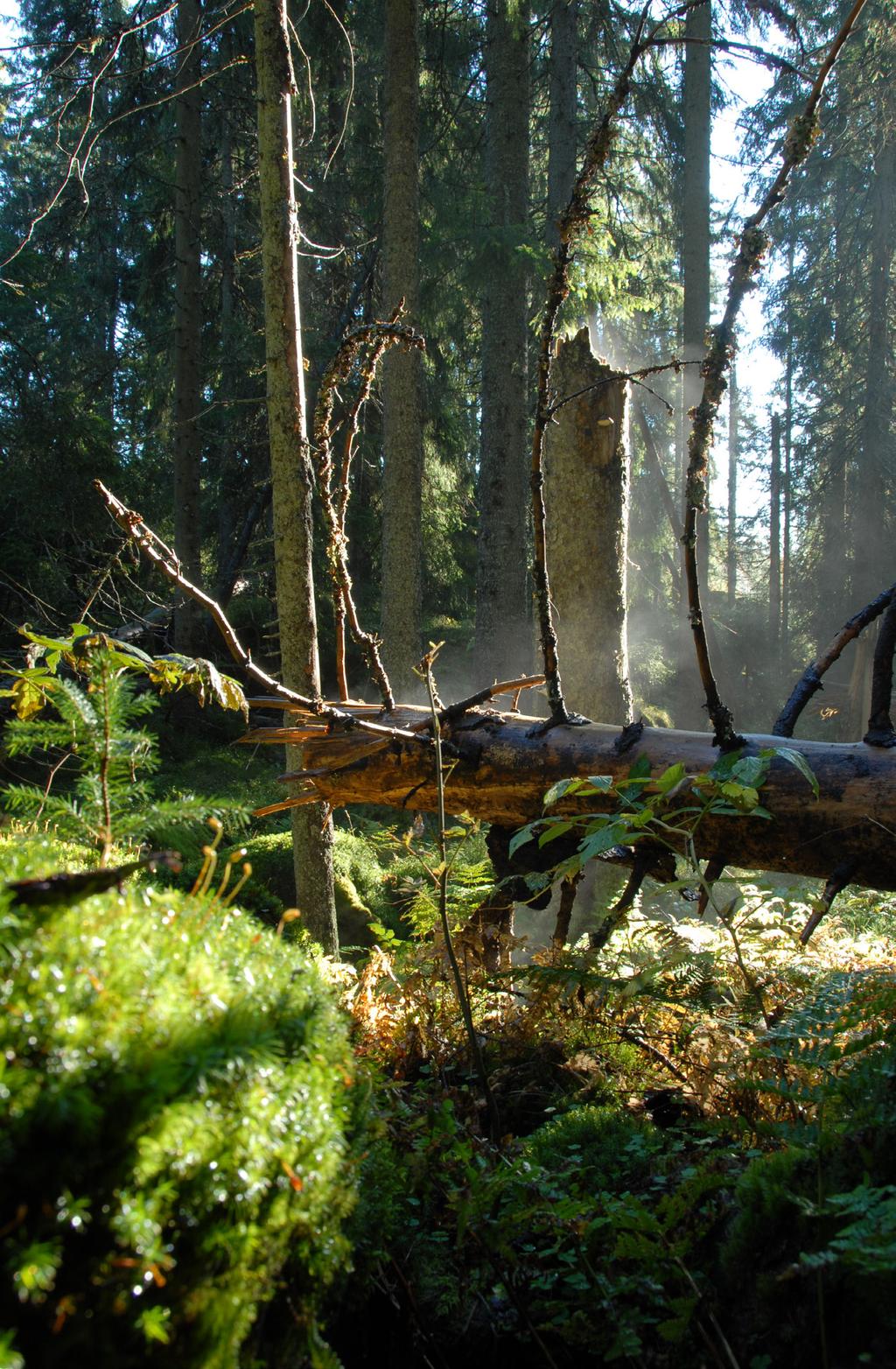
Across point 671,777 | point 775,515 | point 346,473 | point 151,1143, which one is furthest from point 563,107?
point 775,515

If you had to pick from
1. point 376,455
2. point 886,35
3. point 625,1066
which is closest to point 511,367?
point 376,455

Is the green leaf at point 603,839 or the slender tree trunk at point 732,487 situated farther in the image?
the slender tree trunk at point 732,487

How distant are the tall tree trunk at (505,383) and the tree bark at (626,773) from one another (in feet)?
24.0

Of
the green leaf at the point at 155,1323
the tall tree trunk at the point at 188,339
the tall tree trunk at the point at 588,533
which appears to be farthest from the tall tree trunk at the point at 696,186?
the green leaf at the point at 155,1323

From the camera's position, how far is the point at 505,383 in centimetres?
1232

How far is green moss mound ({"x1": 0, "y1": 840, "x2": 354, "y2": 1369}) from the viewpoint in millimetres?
1103

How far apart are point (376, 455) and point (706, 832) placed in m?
12.2

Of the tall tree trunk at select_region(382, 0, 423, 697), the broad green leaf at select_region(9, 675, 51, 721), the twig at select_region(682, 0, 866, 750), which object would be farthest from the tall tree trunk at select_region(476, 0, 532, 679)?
the broad green leaf at select_region(9, 675, 51, 721)

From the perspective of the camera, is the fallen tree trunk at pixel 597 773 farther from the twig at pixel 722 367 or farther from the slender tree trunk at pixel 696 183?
the slender tree trunk at pixel 696 183

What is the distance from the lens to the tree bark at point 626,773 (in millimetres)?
3430

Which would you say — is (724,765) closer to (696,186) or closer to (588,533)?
(588,533)

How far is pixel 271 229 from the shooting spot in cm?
575

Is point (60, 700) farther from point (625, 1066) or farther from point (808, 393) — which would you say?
point (808, 393)

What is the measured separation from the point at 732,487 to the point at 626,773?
1735 inches
